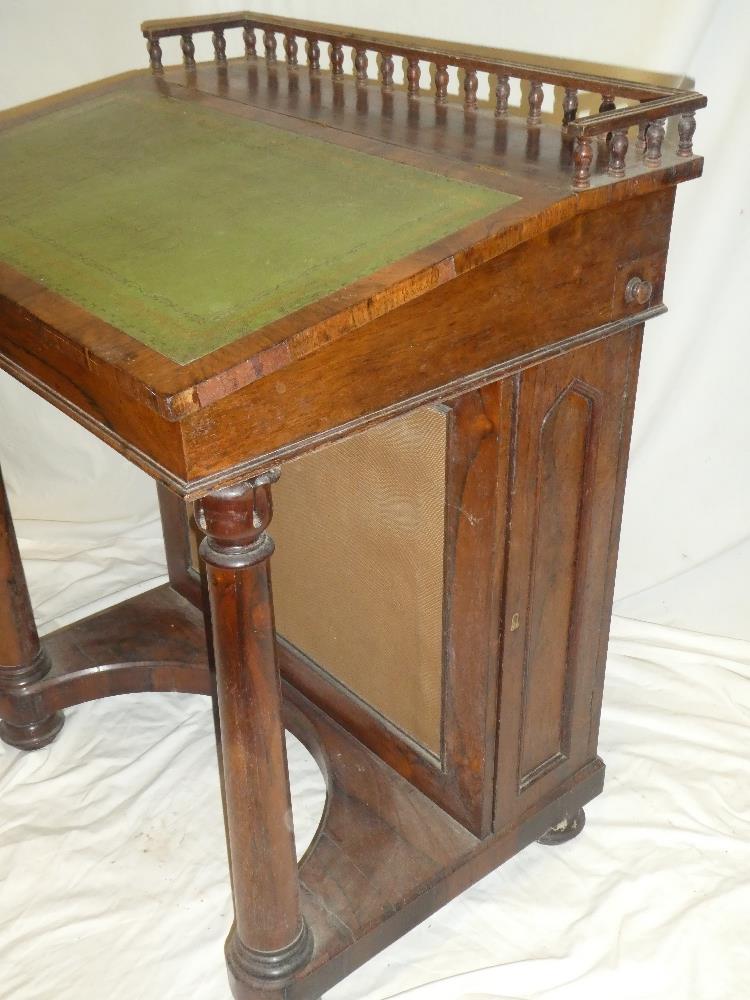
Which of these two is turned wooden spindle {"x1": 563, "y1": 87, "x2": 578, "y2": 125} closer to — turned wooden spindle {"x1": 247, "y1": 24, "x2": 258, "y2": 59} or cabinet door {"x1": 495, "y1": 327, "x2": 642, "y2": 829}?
cabinet door {"x1": 495, "y1": 327, "x2": 642, "y2": 829}

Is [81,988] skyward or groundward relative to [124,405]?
groundward

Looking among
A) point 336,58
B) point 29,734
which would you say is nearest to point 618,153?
point 336,58

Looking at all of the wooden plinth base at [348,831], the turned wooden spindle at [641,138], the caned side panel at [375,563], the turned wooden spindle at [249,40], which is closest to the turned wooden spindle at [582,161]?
the turned wooden spindle at [641,138]

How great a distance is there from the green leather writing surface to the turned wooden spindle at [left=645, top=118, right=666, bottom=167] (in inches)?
7.6

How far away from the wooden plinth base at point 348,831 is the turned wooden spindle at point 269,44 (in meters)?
1.15

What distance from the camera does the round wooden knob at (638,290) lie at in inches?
56.4

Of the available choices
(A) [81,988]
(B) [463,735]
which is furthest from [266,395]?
(A) [81,988]

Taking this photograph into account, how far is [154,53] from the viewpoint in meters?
1.98

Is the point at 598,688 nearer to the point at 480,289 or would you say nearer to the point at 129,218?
the point at 480,289

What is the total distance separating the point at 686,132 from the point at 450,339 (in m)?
0.41

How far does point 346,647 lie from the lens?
6.49 feet

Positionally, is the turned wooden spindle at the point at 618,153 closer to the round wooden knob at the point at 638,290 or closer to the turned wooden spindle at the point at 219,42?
the round wooden knob at the point at 638,290

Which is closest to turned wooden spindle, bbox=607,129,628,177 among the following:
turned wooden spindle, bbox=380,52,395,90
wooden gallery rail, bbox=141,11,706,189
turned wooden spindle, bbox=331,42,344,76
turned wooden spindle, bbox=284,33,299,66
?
wooden gallery rail, bbox=141,11,706,189

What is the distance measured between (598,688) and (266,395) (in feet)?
3.23
